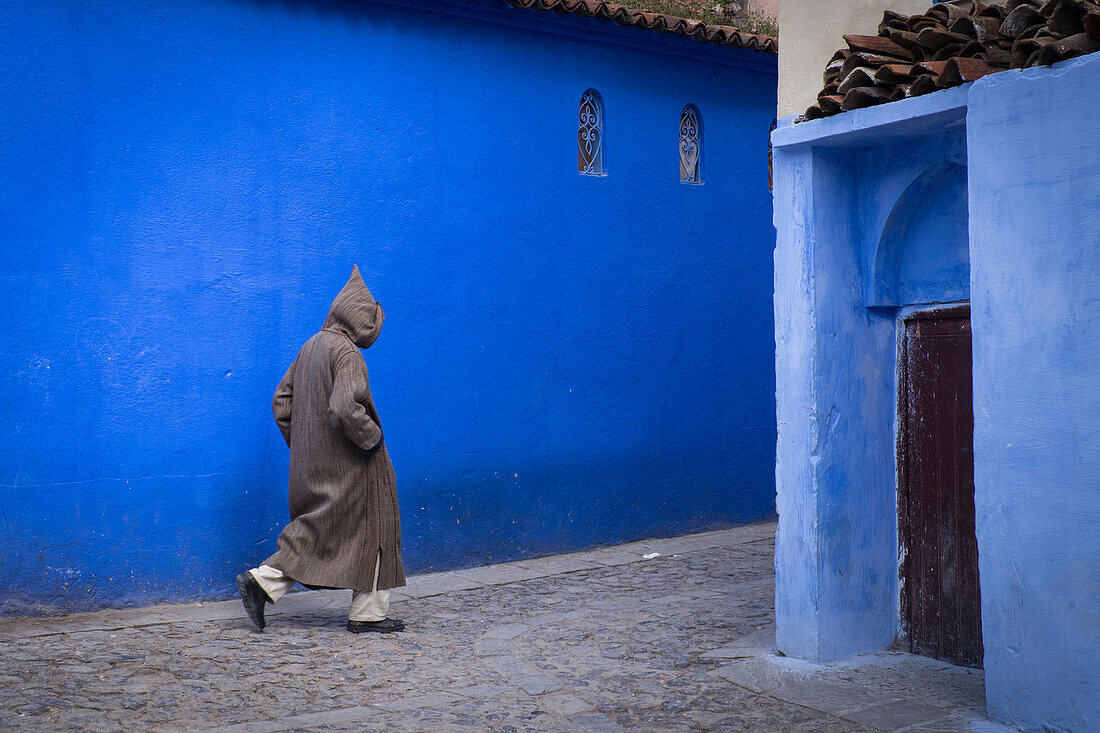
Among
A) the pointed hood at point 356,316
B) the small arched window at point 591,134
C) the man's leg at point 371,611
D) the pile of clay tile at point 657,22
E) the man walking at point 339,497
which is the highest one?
the pile of clay tile at point 657,22

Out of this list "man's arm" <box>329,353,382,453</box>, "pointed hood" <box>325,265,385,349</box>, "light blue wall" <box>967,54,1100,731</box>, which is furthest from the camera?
"pointed hood" <box>325,265,385,349</box>

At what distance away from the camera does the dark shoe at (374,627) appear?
5.83 m

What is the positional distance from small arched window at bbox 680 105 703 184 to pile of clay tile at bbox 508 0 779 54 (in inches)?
26.7

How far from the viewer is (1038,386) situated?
13.5ft

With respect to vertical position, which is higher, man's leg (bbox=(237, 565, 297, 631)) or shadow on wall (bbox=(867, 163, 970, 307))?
shadow on wall (bbox=(867, 163, 970, 307))

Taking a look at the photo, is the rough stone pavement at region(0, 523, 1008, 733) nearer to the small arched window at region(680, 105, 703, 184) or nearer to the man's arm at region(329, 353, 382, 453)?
the man's arm at region(329, 353, 382, 453)

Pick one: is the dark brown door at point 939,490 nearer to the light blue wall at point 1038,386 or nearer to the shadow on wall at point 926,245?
the shadow on wall at point 926,245

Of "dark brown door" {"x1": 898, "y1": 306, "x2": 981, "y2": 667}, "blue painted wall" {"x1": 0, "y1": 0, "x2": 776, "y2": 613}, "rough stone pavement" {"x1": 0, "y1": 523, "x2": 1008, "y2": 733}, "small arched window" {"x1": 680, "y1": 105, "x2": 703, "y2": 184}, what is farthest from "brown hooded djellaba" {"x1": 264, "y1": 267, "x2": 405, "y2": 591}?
"small arched window" {"x1": 680, "y1": 105, "x2": 703, "y2": 184}

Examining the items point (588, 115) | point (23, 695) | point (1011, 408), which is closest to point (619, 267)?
point (588, 115)

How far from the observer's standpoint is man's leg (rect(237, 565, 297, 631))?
572 centimetres

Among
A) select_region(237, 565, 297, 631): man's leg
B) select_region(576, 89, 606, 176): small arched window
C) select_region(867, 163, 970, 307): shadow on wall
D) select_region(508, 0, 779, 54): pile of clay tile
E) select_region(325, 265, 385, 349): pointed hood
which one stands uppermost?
select_region(508, 0, 779, 54): pile of clay tile

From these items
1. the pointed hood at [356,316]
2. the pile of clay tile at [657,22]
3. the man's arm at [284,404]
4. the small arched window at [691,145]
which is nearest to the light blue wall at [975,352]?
the pointed hood at [356,316]

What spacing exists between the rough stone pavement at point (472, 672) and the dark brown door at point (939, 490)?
194 mm

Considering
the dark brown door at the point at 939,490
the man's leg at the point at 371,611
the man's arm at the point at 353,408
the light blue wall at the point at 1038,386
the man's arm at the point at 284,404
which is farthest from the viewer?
the man's arm at the point at 284,404
